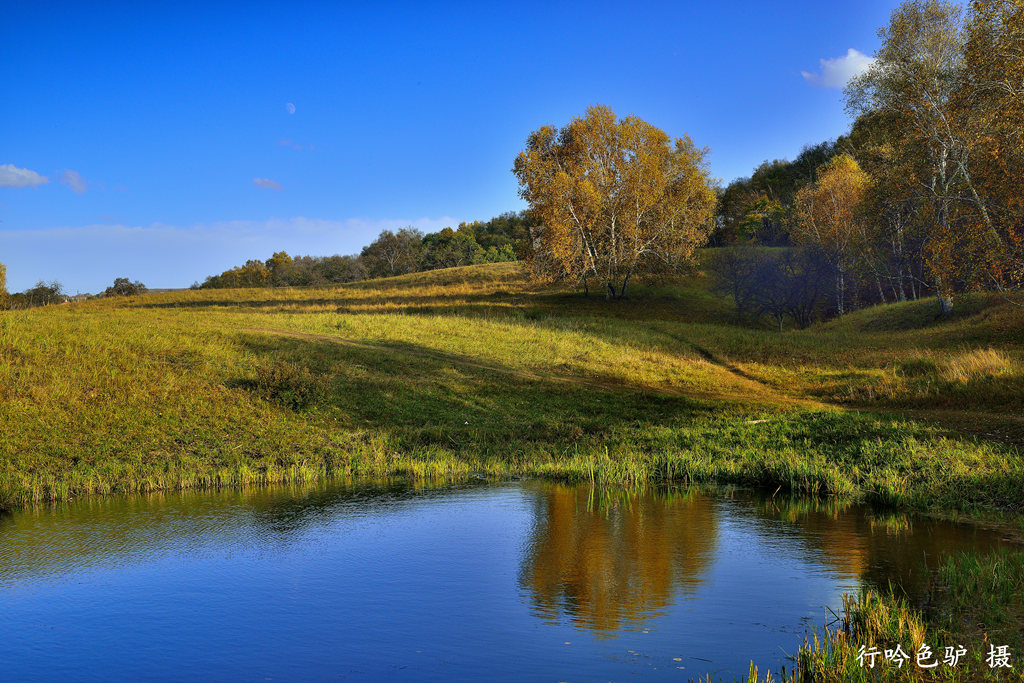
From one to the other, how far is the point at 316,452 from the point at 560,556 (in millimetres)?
10616

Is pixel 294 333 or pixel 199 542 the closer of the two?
pixel 199 542

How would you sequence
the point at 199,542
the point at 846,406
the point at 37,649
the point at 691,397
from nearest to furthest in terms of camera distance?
the point at 37,649 → the point at 199,542 → the point at 846,406 → the point at 691,397

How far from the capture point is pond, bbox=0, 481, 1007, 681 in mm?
7395

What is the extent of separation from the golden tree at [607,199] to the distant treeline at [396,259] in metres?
53.6

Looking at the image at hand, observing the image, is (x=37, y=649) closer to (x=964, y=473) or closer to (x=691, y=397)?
(x=964, y=473)

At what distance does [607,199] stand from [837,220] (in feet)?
62.7

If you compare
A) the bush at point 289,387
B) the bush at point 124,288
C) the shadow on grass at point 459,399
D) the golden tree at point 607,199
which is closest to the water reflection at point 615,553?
the shadow on grass at point 459,399

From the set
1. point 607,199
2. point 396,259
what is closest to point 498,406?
point 607,199

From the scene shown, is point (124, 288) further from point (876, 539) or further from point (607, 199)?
point (876, 539)

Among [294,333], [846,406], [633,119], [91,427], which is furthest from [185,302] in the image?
[846,406]

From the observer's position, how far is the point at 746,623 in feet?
26.7

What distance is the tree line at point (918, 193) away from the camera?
24422 mm

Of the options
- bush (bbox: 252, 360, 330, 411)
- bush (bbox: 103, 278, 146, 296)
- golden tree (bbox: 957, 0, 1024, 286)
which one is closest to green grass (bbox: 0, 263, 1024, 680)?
bush (bbox: 252, 360, 330, 411)

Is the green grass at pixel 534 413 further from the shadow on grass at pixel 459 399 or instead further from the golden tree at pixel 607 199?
the golden tree at pixel 607 199
